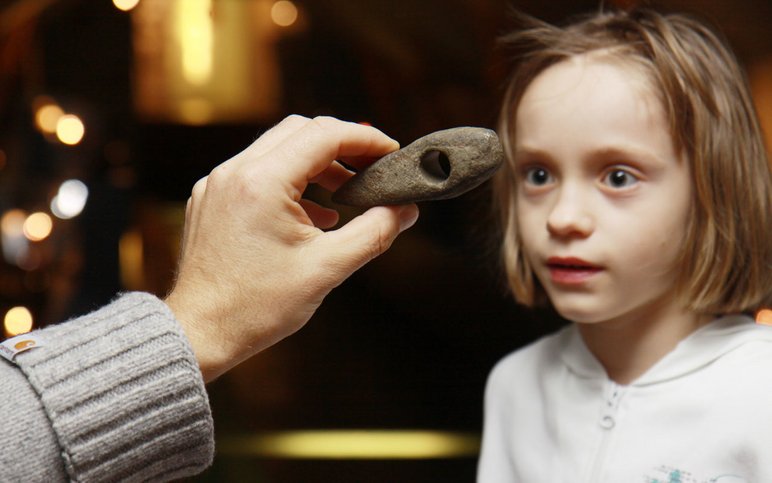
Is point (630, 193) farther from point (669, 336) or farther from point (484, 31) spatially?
point (484, 31)

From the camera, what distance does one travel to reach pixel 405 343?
1.28m

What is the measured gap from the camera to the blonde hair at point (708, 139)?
0.86 m

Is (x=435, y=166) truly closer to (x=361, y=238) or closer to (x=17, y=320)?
(x=361, y=238)

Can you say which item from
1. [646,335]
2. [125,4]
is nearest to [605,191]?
[646,335]

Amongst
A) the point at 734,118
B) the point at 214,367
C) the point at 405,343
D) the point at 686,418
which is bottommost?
the point at 405,343

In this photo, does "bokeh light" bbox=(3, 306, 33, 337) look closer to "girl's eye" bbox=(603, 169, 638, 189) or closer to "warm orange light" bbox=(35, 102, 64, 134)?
"warm orange light" bbox=(35, 102, 64, 134)

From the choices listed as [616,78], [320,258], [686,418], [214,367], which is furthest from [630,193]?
[214,367]

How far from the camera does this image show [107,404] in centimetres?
66

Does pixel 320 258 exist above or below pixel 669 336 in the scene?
above

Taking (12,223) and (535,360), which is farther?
(12,223)

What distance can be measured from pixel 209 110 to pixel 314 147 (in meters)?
0.56

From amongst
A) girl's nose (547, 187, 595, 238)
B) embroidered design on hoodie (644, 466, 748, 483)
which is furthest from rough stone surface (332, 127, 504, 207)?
embroidered design on hoodie (644, 466, 748, 483)

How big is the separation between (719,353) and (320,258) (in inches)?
17.0

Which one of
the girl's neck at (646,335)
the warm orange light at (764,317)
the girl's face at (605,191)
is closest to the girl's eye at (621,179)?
the girl's face at (605,191)
